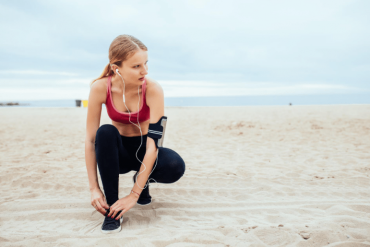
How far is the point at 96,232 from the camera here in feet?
6.35

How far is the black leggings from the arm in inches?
5.4

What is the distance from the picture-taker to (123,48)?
6.14 ft

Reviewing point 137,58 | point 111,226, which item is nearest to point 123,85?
point 137,58

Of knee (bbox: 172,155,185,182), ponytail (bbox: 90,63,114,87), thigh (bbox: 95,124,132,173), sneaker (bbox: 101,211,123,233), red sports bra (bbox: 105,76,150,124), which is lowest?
sneaker (bbox: 101,211,123,233)

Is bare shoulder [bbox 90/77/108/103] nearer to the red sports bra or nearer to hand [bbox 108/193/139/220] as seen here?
the red sports bra

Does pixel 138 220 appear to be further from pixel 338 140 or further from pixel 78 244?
pixel 338 140

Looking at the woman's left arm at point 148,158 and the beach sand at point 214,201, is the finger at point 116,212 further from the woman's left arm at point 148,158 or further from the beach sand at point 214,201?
the beach sand at point 214,201

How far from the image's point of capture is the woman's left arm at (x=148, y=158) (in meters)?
1.94

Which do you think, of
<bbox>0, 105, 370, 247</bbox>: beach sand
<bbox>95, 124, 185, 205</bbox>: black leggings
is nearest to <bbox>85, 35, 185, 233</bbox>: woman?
<bbox>95, 124, 185, 205</bbox>: black leggings

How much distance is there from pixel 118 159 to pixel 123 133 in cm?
32

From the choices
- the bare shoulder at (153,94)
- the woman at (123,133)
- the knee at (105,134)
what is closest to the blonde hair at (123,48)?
the woman at (123,133)

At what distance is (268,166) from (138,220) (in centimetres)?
240

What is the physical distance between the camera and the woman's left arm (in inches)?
76.3

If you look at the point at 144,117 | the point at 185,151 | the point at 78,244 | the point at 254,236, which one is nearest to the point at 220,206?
the point at 254,236
